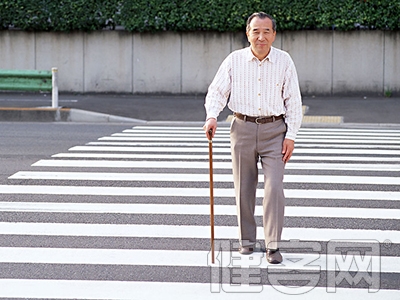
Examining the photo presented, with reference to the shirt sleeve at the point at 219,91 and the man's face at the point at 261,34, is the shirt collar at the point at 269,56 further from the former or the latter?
the shirt sleeve at the point at 219,91

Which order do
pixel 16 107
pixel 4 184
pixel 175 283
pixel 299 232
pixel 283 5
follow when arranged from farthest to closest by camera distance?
pixel 283 5 < pixel 16 107 < pixel 4 184 < pixel 299 232 < pixel 175 283

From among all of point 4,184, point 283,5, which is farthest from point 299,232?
point 283,5

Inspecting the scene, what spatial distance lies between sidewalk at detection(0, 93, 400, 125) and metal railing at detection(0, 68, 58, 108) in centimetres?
39

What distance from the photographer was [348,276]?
607cm

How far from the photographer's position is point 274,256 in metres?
6.38

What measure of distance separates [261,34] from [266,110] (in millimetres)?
560

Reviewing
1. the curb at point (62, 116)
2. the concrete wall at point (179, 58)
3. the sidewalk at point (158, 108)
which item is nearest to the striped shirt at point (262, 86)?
the sidewalk at point (158, 108)

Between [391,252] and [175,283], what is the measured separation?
187 centimetres

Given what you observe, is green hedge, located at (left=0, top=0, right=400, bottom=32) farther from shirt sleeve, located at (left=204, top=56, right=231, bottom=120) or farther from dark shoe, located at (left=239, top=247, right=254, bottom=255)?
dark shoe, located at (left=239, top=247, right=254, bottom=255)

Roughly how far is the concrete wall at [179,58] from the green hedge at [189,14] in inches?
10.5

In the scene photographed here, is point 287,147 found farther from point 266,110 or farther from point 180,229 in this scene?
point 180,229

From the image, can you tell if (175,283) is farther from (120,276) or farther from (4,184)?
(4,184)

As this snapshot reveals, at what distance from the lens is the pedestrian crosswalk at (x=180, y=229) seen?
5.91 meters

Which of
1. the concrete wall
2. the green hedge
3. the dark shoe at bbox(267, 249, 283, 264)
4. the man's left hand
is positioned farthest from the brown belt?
the concrete wall
